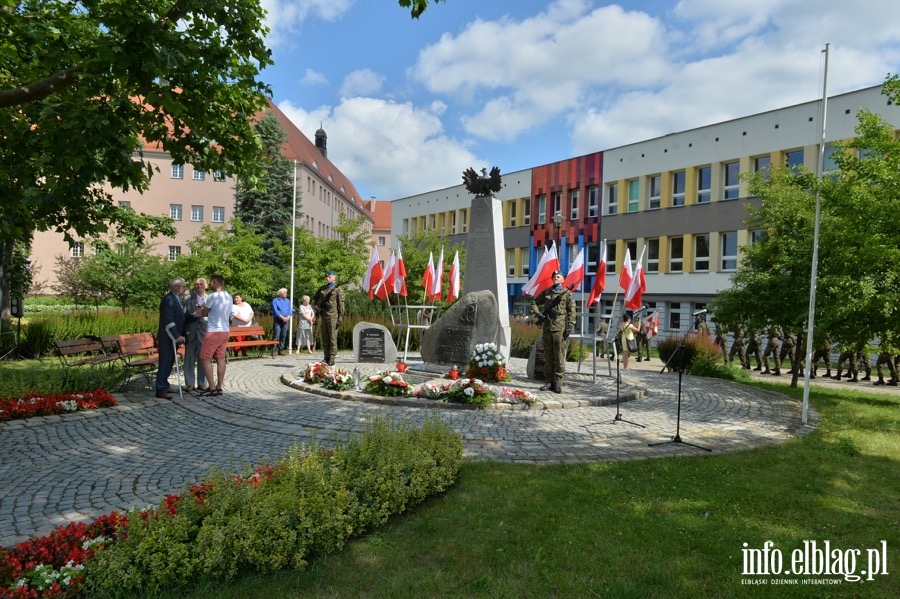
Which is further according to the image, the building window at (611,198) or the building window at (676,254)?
the building window at (611,198)

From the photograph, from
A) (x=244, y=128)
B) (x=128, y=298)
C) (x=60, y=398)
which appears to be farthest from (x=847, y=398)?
(x=128, y=298)

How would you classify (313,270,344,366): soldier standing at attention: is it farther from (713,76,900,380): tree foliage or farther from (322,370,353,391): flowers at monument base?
(713,76,900,380): tree foliage

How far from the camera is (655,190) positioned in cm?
3453

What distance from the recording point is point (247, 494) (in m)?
3.79

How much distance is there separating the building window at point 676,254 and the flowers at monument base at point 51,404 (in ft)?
98.7

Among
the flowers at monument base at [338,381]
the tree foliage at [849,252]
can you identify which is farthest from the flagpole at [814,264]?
the flowers at monument base at [338,381]

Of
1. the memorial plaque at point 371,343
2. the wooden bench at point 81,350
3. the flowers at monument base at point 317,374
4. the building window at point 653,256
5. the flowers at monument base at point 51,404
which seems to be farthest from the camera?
the building window at point 653,256

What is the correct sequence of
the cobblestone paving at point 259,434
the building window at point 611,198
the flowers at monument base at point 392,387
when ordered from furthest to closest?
the building window at point 611,198
the flowers at monument base at point 392,387
the cobblestone paving at point 259,434

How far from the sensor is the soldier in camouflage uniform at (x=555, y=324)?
1045cm

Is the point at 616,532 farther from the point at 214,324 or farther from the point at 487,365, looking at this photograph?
the point at 214,324

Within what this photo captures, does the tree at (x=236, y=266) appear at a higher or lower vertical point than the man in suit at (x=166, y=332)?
higher

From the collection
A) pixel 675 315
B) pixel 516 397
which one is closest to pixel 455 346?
pixel 516 397

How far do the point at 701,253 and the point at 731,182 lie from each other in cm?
391

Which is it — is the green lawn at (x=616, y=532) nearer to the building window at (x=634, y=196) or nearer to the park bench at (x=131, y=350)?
the park bench at (x=131, y=350)
